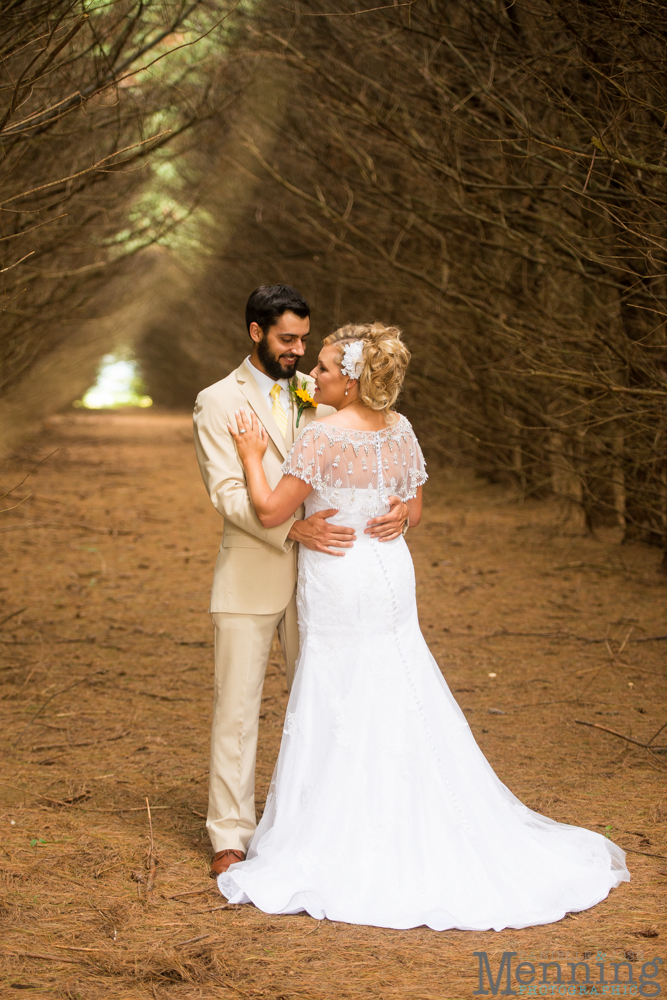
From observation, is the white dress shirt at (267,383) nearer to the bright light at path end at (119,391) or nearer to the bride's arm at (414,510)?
the bride's arm at (414,510)

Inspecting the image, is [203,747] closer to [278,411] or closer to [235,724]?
[235,724]

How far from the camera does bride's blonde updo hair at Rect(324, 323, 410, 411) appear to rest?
3.38 m

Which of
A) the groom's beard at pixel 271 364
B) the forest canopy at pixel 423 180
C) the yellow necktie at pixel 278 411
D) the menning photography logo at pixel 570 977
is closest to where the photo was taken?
the menning photography logo at pixel 570 977

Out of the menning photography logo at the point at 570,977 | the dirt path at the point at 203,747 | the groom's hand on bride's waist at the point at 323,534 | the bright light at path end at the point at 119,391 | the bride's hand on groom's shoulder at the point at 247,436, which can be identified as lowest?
the bright light at path end at the point at 119,391

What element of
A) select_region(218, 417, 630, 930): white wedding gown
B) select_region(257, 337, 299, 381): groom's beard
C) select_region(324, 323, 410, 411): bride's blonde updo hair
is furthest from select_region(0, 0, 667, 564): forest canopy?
select_region(218, 417, 630, 930): white wedding gown

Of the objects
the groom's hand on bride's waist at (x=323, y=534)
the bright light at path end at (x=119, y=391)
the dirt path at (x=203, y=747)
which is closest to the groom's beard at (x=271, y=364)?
the groom's hand on bride's waist at (x=323, y=534)

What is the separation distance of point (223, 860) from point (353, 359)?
6.26 ft

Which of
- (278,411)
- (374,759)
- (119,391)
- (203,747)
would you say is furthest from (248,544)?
(119,391)

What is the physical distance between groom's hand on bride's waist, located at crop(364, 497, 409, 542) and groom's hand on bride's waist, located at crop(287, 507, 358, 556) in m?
0.08

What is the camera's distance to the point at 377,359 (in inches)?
133

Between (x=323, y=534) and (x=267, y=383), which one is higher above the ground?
(x=267, y=383)

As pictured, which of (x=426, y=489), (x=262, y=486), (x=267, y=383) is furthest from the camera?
(x=426, y=489)

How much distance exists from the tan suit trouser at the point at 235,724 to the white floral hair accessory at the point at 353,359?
0.97 metres

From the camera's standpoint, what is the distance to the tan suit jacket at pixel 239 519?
358 centimetres
